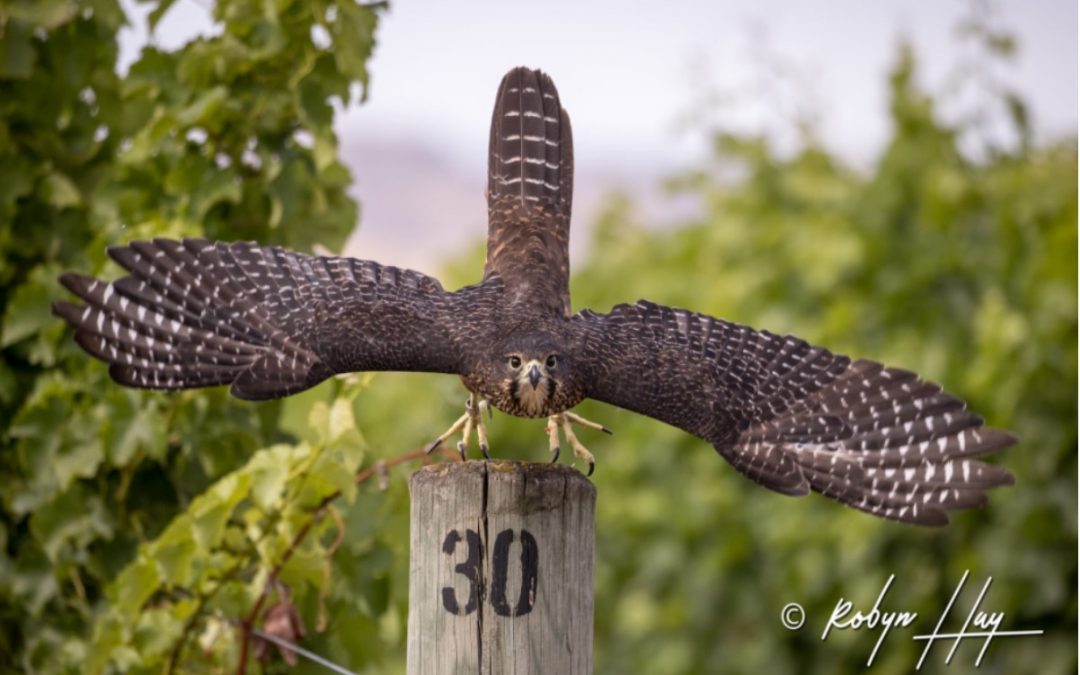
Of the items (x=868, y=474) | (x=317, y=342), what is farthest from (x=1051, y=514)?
(x=317, y=342)

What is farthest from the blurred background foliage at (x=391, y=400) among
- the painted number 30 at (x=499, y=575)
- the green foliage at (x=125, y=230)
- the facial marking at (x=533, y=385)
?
the painted number 30 at (x=499, y=575)

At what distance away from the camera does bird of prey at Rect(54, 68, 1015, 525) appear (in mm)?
4125

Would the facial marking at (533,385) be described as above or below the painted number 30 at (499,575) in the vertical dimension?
above

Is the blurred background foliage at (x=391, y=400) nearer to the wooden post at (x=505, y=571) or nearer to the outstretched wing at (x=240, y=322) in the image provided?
the outstretched wing at (x=240, y=322)

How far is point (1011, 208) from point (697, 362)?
4949mm

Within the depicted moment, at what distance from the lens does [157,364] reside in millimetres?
4191

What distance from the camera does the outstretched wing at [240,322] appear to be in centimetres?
413

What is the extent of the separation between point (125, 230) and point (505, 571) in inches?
87.9

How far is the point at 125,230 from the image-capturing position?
16.5 ft

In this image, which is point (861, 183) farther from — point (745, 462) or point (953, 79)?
point (745, 462)

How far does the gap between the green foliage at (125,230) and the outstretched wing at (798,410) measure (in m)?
1.10

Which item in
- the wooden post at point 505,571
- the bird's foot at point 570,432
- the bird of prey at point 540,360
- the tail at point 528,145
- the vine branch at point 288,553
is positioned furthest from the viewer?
the tail at point 528,145

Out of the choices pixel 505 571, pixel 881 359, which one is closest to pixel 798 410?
pixel 505 571

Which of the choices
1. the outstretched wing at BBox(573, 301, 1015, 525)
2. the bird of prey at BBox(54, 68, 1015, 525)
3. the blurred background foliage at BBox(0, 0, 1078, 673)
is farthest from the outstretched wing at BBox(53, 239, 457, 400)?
the outstretched wing at BBox(573, 301, 1015, 525)
